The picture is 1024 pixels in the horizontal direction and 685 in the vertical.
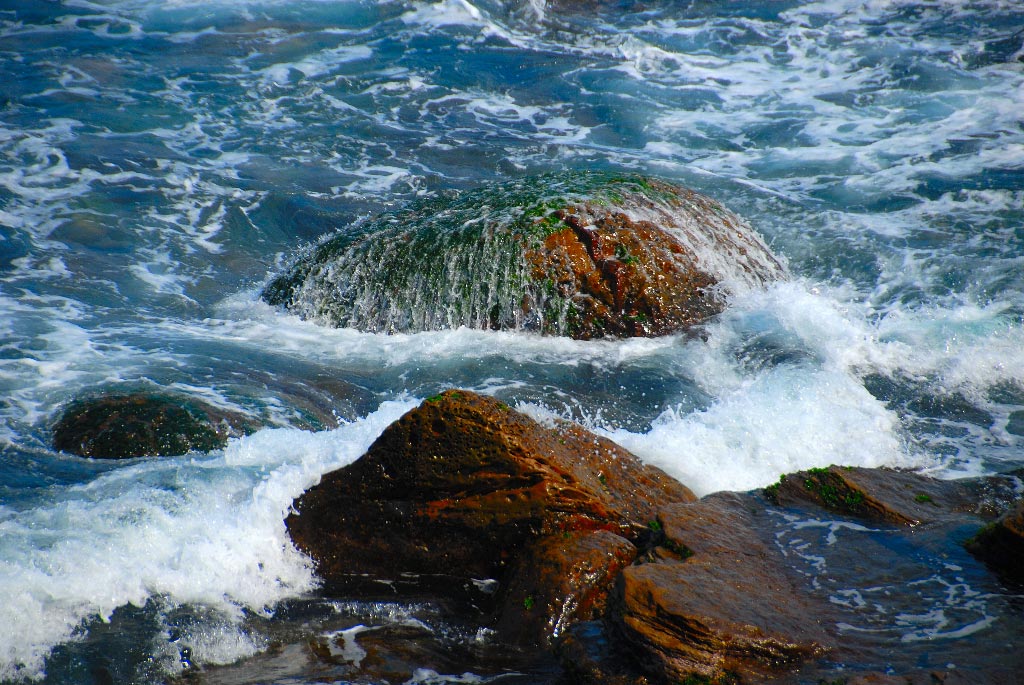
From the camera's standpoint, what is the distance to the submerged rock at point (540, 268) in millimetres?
7980

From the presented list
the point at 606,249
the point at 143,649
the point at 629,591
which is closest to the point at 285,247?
the point at 606,249

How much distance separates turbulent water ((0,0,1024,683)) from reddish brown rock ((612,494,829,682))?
517 millimetres

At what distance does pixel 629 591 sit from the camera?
367 centimetres

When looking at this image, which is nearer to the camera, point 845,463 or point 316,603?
point 316,603

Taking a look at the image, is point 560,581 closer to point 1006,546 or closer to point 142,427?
point 1006,546

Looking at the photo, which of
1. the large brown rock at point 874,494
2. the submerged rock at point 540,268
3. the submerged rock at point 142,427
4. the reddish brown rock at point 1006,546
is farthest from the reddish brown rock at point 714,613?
the submerged rock at point 540,268

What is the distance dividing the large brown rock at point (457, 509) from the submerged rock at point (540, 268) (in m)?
3.26

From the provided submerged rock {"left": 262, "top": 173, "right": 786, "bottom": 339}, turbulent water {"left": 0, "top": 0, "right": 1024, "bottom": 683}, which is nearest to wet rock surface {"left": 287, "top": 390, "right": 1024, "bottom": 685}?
turbulent water {"left": 0, "top": 0, "right": 1024, "bottom": 683}

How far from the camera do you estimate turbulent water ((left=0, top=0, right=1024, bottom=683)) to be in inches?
195

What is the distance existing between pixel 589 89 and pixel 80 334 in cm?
1059

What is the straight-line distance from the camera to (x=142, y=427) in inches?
242

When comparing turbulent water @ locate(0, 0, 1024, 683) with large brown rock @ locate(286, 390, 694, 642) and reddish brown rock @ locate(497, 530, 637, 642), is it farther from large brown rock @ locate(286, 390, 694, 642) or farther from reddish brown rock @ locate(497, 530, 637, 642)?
reddish brown rock @ locate(497, 530, 637, 642)

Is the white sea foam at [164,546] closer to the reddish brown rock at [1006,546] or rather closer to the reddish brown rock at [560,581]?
the reddish brown rock at [560,581]

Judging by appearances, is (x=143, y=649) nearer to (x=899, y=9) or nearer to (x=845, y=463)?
(x=845, y=463)
